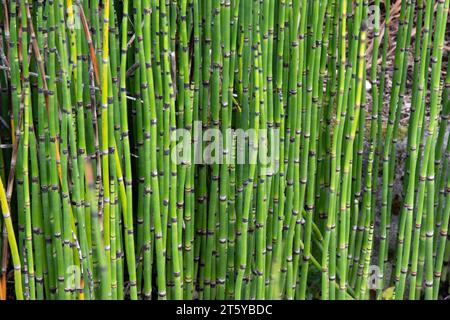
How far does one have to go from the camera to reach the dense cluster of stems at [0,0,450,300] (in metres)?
1.36

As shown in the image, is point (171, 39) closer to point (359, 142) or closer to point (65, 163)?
point (65, 163)

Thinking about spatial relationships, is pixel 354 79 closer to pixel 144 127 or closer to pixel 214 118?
pixel 214 118

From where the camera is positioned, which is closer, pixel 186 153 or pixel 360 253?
pixel 186 153

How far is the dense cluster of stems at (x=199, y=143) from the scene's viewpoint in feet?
4.47

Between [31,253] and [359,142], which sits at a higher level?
[359,142]

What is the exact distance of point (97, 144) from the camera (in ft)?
4.79

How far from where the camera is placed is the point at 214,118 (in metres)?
1.57

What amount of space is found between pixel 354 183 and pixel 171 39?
0.67 meters

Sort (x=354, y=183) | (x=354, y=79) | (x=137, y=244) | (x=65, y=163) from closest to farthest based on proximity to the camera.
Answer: (x=65, y=163) → (x=354, y=79) → (x=137, y=244) → (x=354, y=183)

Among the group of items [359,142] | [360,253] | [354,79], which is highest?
[354,79]

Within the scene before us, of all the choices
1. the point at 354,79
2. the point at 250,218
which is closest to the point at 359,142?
the point at 354,79

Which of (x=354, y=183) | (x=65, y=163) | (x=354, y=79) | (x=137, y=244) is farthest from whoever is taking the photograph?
(x=354, y=183)

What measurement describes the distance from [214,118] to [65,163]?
386 millimetres

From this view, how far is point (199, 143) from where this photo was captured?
1.58 metres
